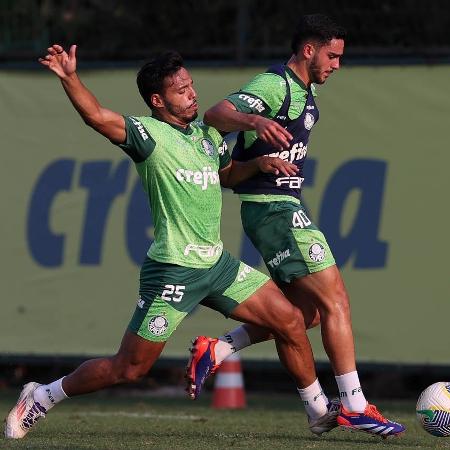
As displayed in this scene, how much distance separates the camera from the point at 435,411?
764cm

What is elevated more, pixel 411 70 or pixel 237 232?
pixel 411 70

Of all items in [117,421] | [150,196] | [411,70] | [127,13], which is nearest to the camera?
[150,196]

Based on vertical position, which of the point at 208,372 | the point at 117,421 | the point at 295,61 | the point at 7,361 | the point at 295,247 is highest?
the point at 295,61

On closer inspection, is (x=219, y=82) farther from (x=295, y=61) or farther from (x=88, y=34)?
(x=295, y=61)

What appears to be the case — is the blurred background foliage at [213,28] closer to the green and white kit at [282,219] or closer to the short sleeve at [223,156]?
the green and white kit at [282,219]

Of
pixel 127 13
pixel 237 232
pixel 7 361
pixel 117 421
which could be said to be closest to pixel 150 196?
pixel 117 421

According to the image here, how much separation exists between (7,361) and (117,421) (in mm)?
2863

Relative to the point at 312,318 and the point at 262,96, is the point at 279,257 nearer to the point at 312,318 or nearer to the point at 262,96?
the point at 312,318

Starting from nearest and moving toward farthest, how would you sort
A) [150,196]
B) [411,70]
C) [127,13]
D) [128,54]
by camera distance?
[150,196] < [411,70] < [128,54] < [127,13]

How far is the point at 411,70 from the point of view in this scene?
11.5 m

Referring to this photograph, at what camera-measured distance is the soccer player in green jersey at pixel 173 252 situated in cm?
748

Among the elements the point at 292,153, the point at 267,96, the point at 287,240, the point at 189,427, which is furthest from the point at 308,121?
the point at 189,427

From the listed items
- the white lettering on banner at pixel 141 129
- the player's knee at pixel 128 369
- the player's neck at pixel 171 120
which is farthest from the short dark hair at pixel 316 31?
the player's knee at pixel 128 369

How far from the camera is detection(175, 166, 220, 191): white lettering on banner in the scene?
7492mm
